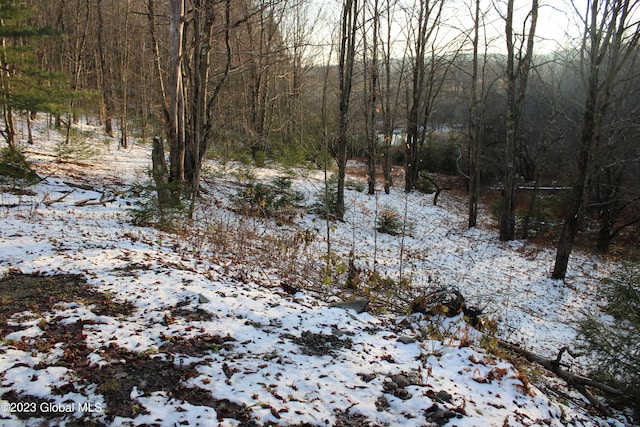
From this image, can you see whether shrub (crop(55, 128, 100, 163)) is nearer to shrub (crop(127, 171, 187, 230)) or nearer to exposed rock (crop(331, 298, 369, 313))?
shrub (crop(127, 171, 187, 230))

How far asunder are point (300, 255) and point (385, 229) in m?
5.15

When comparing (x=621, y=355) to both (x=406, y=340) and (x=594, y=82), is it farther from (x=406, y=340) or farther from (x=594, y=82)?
(x=594, y=82)

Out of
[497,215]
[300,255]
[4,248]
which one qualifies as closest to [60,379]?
[4,248]

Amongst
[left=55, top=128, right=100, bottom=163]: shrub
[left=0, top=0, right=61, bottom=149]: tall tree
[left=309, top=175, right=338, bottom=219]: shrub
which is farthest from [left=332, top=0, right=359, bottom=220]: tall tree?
[left=55, top=128, right=100, bottom=163]: shrub

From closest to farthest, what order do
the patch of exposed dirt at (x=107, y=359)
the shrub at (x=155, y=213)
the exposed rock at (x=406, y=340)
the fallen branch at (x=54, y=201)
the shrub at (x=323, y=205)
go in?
the patch of exposed dirt at (x=107, y=359) → the exposed rock at (x=406, y=340) → the shrub at (x=155, y=213) → the fallen branch at (x=54, y=201) → the shrub at (x=323, y=205)

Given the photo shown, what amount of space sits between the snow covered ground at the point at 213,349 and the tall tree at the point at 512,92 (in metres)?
6.02

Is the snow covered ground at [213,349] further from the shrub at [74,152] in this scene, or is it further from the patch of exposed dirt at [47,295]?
the shrub at [74,152]

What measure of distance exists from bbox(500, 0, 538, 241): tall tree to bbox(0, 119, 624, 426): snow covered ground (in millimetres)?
6024

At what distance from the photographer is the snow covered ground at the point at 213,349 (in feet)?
7.92

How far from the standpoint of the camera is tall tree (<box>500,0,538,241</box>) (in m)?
10.7

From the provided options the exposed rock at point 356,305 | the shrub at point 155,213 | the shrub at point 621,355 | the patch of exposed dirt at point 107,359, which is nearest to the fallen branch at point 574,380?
the shrub at point 621,355

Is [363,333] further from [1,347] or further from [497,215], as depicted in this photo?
[497,215]

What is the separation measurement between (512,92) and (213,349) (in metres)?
11.9

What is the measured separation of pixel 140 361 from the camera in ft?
9.15
